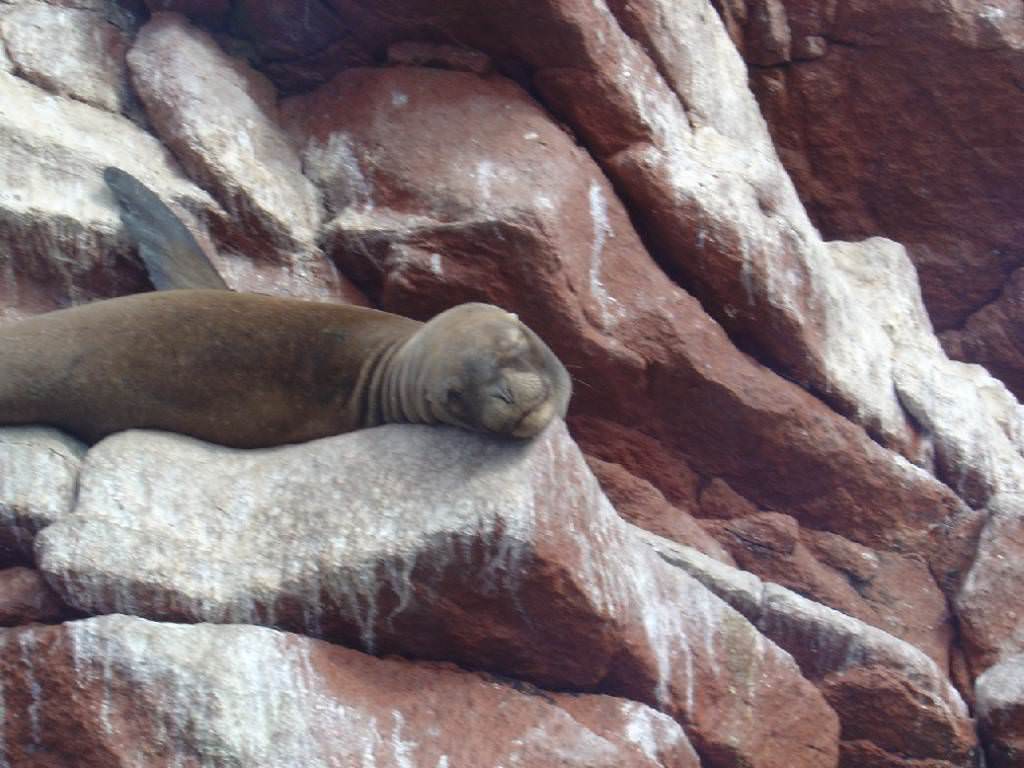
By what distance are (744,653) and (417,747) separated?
169cm

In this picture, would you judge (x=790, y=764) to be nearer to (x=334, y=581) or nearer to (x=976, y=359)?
(x=334, y=581)

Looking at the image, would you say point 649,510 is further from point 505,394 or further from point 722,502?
point 505,394

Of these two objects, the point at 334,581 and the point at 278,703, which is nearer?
the point at 278,703

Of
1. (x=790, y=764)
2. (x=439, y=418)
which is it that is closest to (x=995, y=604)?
(x=790, y=764)

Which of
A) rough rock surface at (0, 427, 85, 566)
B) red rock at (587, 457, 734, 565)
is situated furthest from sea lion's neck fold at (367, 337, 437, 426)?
red rock at (587, 457, 734, 565)

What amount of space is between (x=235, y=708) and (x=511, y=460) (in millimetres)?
1364

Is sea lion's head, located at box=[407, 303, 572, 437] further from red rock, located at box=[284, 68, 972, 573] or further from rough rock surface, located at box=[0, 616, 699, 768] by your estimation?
red rock, located at box=[284, 68, 972, 573]

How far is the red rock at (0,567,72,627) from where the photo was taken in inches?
203

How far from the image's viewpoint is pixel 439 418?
5.81 meters

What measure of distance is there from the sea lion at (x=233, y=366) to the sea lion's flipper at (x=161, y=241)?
41 centimetres

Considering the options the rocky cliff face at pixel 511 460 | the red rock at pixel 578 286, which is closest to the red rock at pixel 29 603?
the rocky cliff face at pixel 511 460

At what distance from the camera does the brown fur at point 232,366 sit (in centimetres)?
596

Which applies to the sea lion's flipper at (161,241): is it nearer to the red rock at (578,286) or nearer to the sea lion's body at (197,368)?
the sea lion's body at (197,368)

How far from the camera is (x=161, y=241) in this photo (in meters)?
6.85
